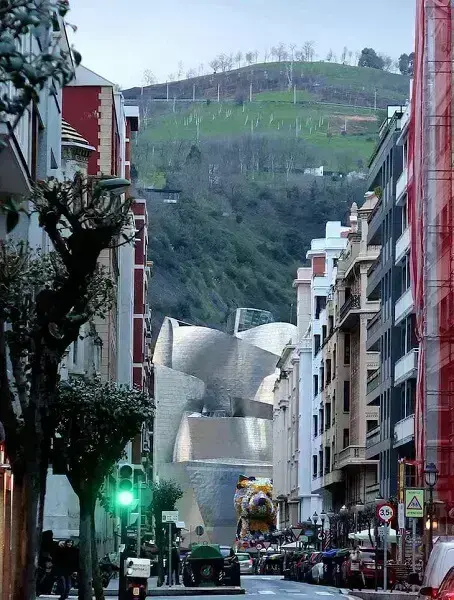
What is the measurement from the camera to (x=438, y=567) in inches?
902

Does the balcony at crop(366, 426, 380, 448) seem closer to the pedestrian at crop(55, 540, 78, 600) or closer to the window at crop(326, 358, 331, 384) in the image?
the window at crop(326, 358, 331, 384)

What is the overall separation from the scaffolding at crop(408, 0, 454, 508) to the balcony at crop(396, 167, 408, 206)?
1546cm

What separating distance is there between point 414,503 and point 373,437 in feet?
132

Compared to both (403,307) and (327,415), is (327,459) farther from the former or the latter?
(403,307)

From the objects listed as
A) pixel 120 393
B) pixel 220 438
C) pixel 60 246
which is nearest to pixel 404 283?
pixel 120 393

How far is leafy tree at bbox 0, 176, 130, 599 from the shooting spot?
65.8 feet

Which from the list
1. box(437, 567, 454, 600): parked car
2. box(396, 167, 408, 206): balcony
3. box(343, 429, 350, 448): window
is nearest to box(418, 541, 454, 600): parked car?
box(437, 567, 454, 600): parked car

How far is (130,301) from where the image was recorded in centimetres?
8675

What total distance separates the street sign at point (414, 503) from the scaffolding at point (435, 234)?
32.5 feet

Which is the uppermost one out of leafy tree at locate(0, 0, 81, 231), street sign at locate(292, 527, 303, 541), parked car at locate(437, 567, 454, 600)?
leafy tree at locate(0, 0, 81, 231)

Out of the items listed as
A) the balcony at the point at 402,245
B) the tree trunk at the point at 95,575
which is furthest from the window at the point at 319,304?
the tree trunk at the point at 95,575

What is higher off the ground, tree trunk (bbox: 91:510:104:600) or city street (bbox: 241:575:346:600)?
tree trunk (bbox: 91:510:104:600)

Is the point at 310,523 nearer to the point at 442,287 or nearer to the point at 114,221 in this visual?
the point at 442,287

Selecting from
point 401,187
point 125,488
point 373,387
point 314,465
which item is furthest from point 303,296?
point 125,488
